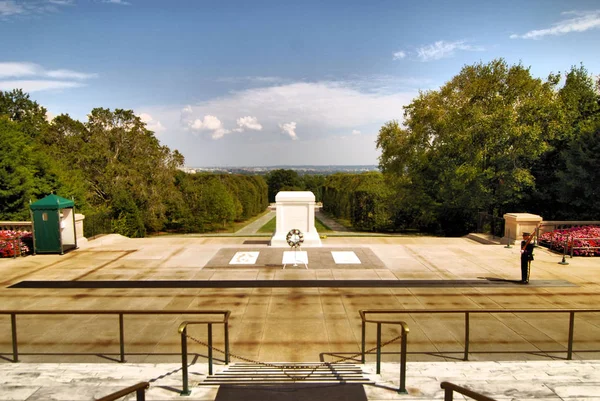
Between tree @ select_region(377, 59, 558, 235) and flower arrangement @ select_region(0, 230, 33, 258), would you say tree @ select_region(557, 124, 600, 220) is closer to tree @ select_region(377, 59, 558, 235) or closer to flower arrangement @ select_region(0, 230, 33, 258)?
tree @ select_region(377, 59, 558, 235)

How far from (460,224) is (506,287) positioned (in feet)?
64.0

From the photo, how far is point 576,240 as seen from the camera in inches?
641

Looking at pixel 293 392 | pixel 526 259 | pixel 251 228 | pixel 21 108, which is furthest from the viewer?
pixel 21 108

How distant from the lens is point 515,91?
26203 millimetres

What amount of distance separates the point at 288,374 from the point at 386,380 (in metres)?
1.45

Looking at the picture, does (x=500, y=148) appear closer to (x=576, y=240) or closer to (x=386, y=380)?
(x=576, y=240)

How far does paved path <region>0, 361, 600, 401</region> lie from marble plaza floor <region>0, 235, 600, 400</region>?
0.03 metres

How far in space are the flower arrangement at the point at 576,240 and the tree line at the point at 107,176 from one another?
21116mm

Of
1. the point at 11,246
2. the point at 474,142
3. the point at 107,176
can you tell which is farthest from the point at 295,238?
the point at 107,176

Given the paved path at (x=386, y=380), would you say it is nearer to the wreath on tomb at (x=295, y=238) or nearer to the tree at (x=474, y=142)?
the wreath on tomb at (x=295, y=238)

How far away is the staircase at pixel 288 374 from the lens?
5.80 metres

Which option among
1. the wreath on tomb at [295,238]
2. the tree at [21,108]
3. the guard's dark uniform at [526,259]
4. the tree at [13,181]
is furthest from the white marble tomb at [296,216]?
the tree at [21,108]

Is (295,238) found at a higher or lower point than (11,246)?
higher

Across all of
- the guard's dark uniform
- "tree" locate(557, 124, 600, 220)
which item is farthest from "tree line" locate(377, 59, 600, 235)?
the guard's dark uniform
